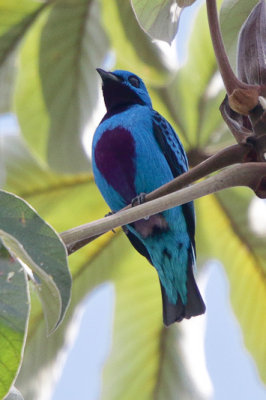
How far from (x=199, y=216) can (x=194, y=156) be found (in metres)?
0.28

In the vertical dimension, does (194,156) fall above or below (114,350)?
above

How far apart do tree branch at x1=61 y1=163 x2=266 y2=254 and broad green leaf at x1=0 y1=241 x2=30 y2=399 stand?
0.43 ft

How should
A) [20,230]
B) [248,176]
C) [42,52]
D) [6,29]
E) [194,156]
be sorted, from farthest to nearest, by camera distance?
[194,156] < [42,52] < [6,29] < [248,176] < [20,230]

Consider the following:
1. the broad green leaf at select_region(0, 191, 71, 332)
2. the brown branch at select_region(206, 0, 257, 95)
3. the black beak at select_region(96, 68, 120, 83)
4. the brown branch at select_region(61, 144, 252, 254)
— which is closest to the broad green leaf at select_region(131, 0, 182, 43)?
the brown branch at select_region(206, 0, 257, 95)

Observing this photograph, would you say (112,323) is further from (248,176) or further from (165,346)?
(248,176)

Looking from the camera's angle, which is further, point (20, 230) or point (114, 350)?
point (114, 350)

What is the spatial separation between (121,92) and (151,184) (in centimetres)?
74

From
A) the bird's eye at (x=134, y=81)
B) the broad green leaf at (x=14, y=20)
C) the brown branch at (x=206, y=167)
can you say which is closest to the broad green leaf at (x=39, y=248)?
the brown branch at (x=206, y=167)

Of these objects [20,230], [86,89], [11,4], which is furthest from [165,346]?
[20,230]

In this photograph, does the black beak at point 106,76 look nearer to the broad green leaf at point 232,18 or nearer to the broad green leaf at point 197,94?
the broad green leaf at point 197,94

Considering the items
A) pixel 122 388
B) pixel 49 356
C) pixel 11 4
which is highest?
pixel 11 4

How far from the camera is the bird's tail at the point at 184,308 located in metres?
2.68

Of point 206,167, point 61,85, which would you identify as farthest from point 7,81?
point 206,167

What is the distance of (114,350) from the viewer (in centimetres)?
309
